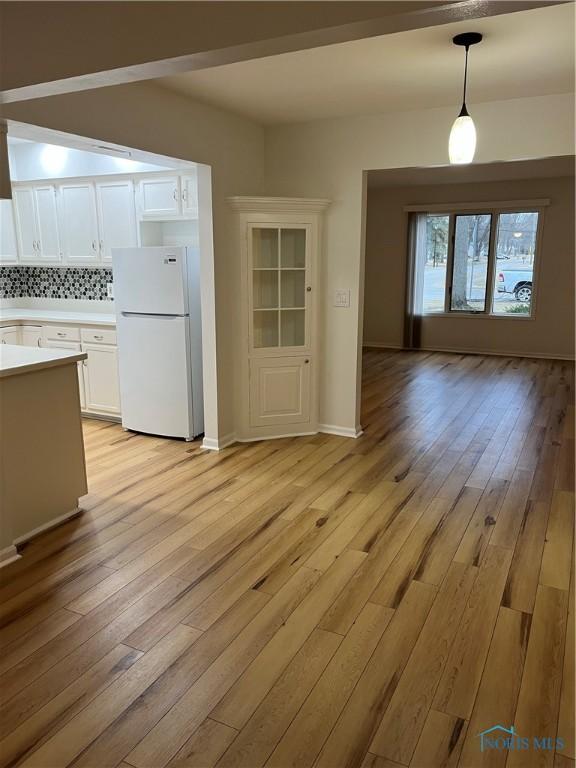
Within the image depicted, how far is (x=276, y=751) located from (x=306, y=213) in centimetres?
366

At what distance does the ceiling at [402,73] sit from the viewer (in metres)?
2.67

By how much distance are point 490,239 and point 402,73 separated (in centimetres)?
578

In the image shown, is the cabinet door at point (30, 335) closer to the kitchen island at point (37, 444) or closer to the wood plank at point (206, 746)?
the kitchen island at point (37, 444)

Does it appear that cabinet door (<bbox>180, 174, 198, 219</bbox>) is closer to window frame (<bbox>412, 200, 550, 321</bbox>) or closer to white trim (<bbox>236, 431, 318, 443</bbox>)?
white trim (<bbox>236, 431, 318, 443</bbox>)

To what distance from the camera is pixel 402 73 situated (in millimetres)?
3246

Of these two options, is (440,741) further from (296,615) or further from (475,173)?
(475,173)

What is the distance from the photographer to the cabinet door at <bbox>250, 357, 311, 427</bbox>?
4629mm

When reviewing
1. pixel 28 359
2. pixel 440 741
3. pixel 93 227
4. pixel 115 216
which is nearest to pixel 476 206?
pixel 115 216

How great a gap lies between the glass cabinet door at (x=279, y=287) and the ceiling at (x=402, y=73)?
0.94 meters

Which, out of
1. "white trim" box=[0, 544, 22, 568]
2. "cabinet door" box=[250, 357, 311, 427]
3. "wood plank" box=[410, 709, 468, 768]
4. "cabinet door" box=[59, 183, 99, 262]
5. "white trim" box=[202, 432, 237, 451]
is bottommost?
"wood plank" box=[410, 709, 468, 768]

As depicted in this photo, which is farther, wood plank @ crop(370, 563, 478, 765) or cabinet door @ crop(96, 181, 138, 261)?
cabinet door @ crop(96, 181, 138, 261)

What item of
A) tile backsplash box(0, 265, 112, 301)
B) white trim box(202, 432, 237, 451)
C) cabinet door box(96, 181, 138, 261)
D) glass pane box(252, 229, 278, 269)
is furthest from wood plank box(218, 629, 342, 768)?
tile backsplash box(0, 265, 112, 301)

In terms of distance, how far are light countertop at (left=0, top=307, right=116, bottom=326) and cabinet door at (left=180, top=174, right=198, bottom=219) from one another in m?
1.14

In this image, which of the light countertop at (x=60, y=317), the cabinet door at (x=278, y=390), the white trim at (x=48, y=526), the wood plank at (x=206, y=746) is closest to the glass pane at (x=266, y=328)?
the cabinet door at (x=278, y=390)
